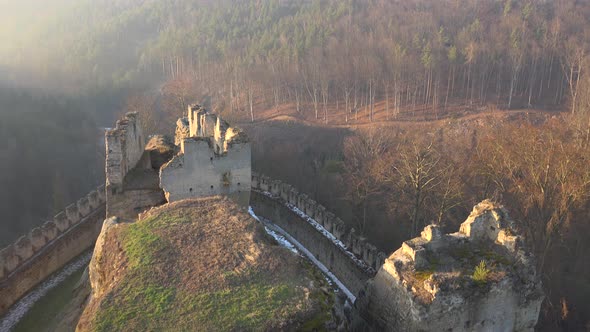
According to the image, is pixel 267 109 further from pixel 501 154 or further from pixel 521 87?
pixel 501 154

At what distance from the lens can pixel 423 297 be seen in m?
12.0

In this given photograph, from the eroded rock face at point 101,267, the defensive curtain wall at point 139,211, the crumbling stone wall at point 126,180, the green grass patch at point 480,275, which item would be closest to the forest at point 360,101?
the defensive curtain wall at point 139,211

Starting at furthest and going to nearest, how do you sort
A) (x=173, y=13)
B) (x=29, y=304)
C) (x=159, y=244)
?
(x=173, y=13), (x=29, y=304), (x=159, y=244)

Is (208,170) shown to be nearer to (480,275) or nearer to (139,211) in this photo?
(139,211)

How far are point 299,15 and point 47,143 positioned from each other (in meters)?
50.5

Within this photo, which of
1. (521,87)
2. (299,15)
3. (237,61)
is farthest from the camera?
(299,15)

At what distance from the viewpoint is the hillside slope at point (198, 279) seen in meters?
11.2

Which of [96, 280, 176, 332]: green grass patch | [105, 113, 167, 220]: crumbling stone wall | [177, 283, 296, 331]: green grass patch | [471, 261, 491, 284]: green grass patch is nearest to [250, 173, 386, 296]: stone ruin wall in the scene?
[105, 113, 167, 220]: crumbling stone wall

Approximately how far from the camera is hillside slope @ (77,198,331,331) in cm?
1117

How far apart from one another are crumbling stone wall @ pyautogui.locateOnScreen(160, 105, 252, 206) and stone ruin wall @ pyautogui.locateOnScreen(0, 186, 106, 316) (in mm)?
6899

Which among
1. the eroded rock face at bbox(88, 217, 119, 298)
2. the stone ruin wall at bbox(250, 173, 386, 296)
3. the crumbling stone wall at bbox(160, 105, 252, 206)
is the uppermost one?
the crumbling stone wall at bbox(160, 105, 252, 206)

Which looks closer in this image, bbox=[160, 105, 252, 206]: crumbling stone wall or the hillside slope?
the hillside slope

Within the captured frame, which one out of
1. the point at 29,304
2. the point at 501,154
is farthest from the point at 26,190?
the point at 501,154

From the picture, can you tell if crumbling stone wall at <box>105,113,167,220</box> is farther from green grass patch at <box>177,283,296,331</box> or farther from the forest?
the forest
